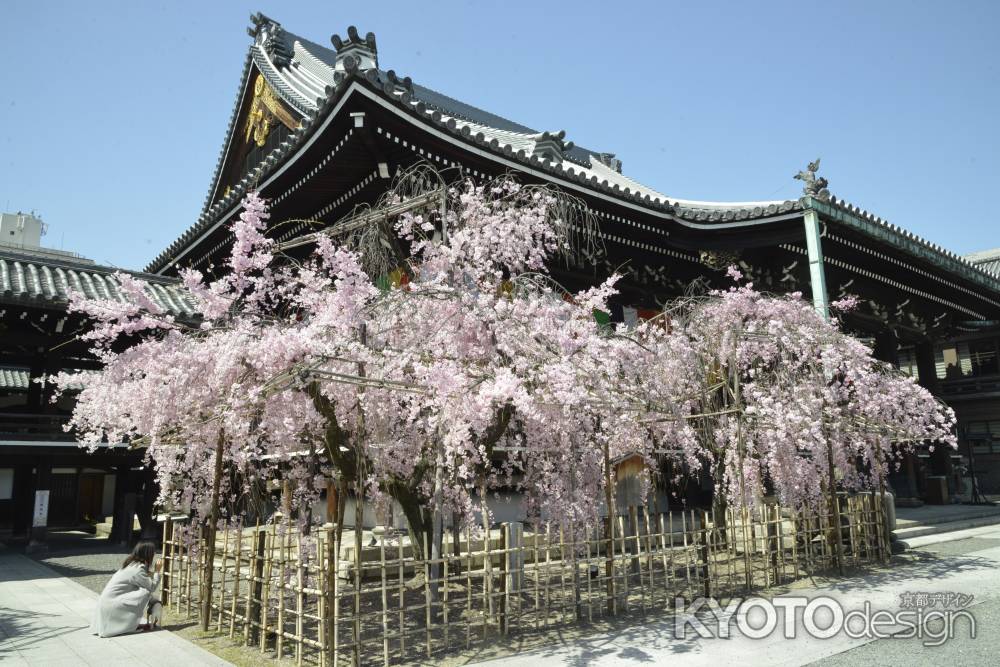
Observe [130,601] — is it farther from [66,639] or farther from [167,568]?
[167,568]

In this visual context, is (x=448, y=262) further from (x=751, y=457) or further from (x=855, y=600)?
(x=855, y=600)

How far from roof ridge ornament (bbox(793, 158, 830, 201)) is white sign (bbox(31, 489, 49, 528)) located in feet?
50.6

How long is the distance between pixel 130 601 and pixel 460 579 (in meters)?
3.80

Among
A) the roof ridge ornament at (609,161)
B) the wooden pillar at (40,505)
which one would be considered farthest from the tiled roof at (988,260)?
the wooden pillar at (40,505)

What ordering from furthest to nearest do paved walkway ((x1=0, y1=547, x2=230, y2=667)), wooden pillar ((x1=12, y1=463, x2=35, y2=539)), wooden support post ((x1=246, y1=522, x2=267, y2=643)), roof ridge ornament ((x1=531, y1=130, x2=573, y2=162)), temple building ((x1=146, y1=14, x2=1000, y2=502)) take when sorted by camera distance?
roof ridge ornament ((x1=531, y1=130, x2=573, y2=162)), wooden pillar ((x1=12, y1=463, x2=35, y2=539)), temple building ((x1=146, y1=14, x2=1000, y2=502)), wooden support post ((x1=246, y1=522, x2=267, y2=643)), paved walkway ((x1=0, y1=547, x2=230, y2=667))

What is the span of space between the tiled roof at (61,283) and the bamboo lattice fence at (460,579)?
558cm

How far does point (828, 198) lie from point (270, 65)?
14.1m

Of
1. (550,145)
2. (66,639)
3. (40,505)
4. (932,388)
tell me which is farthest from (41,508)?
(932,388)

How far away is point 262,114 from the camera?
1789 centimetres

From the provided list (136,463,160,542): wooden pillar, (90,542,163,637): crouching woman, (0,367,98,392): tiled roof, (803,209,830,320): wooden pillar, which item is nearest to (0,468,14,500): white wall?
(0,367,98,392): tiled roof

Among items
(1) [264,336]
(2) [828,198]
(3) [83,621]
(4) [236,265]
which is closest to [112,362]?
(4) [236,265]

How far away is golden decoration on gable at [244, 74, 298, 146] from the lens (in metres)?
16.7

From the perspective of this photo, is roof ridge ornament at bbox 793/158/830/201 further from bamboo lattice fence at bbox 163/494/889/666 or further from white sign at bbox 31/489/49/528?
white sign at bbox 31/489/49/528

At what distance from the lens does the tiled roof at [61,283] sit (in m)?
11.4
